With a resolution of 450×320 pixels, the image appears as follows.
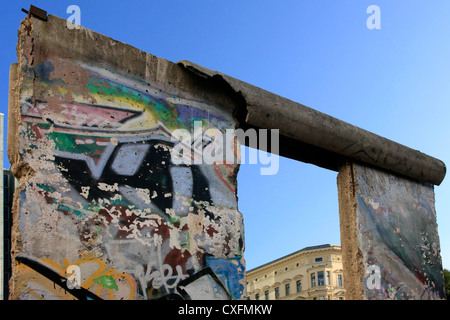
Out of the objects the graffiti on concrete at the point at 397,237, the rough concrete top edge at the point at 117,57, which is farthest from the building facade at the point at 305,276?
the rough concrete top edge at the point at 117,57

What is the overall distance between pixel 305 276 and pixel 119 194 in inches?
1270

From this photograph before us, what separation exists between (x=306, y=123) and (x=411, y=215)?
2214 mm

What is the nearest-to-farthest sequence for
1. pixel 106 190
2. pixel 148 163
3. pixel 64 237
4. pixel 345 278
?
pixel 64 237, pixel 106 190, pixel 148 163, pixel 345 278

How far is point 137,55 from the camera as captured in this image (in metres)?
5.90

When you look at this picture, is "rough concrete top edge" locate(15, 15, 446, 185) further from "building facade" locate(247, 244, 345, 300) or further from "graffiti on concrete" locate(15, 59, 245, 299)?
"building facade" locate(247, 244, 345, 300)

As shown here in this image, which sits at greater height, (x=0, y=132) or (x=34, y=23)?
(x=0, y=132)

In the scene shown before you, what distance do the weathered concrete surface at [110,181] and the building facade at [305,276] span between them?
30571 millimetres

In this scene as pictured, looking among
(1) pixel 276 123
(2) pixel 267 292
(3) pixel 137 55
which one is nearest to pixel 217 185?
(1) pixel 276 123

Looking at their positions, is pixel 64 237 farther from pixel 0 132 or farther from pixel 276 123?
pixel 0 132

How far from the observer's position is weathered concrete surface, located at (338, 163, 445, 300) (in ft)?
23.1

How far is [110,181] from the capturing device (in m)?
5.28

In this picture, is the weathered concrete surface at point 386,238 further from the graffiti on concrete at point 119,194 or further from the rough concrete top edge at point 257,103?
the graffiti on concrete at point 119,194

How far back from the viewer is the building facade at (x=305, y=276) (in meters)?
35.5
